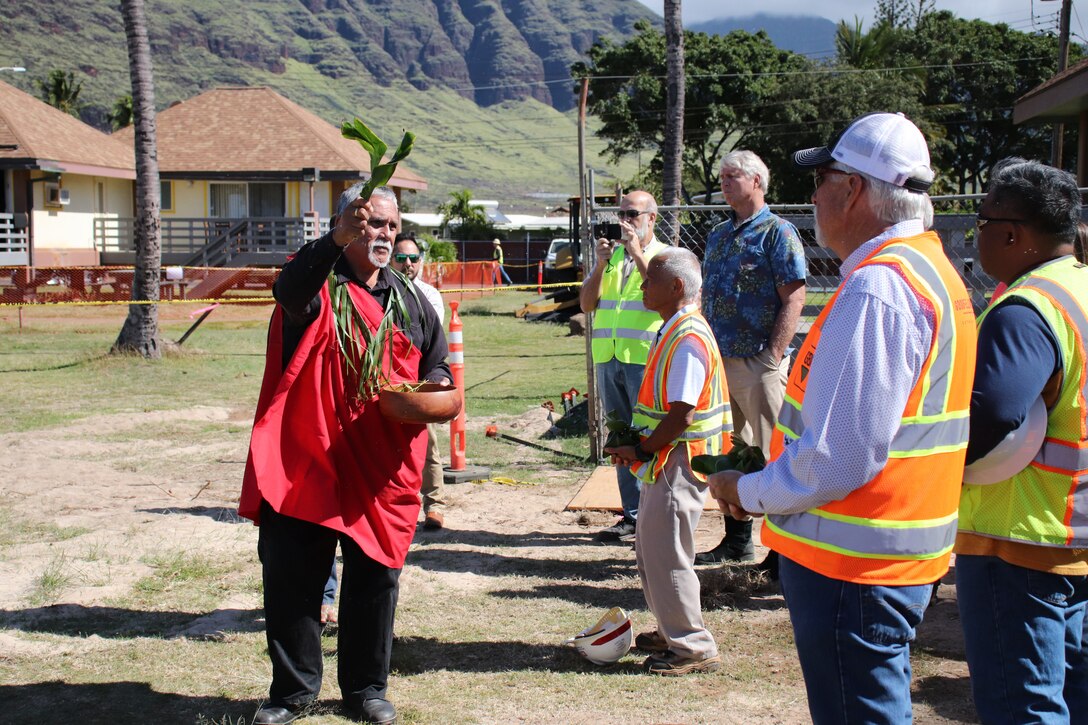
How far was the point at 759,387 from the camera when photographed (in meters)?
5.57

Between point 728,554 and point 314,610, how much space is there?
2.86 meters

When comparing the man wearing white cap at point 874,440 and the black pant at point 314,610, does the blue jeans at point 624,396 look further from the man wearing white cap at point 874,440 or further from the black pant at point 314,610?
the man wearing white cap at point 874,440

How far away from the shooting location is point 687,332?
432 centimetres

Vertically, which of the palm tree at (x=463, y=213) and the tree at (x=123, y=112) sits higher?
the tree at (x=123, y=112)

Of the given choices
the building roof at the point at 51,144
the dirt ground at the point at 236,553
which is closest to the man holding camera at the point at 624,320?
the dirt ground at the point at 236,553

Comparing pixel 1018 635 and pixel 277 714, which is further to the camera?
pixel 277 714

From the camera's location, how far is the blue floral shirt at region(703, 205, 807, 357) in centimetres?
546

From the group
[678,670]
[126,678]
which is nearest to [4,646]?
[126,678]

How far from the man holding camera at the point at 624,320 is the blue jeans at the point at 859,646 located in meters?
3.82

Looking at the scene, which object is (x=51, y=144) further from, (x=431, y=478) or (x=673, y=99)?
(x=431, y=478)

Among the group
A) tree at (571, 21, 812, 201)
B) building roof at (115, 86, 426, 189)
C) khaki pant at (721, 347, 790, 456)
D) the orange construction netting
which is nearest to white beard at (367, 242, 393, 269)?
khaki pant at (721, 347, 790, 456)

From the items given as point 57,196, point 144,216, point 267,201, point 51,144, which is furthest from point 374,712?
point 267,201

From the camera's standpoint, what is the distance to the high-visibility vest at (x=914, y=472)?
2295mm

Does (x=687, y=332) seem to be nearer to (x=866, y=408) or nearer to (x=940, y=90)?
(x=866, y=408)
